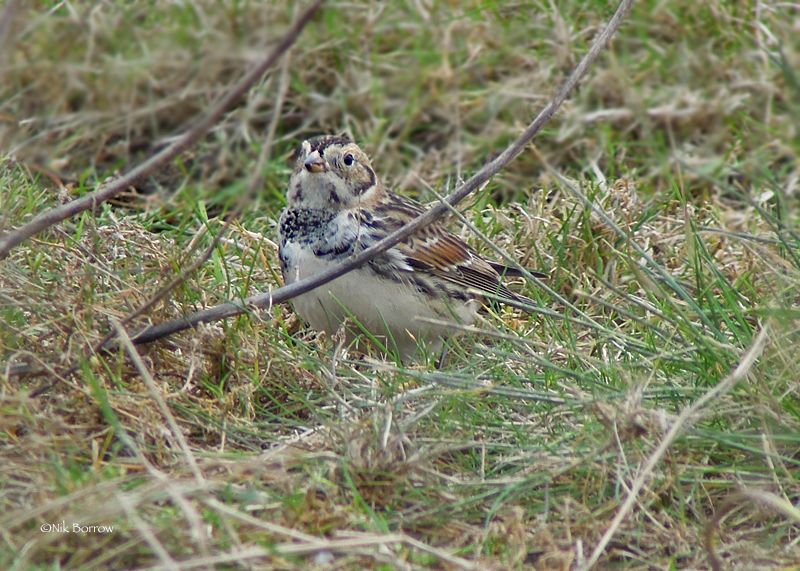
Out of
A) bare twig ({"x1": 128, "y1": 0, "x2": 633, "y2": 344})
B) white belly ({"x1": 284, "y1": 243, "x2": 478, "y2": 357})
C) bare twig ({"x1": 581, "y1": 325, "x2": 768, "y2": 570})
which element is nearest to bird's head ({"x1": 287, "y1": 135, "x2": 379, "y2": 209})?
white belly ({"x1": 284, "y1": 243, "x2": 478, "y2": 357})

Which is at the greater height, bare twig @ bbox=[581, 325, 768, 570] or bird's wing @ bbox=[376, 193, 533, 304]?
bare twig @ bbox=[581, 325, 768, 570]

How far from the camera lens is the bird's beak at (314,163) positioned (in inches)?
191

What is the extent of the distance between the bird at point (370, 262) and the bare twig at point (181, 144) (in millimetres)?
943

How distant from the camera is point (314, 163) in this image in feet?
15.9

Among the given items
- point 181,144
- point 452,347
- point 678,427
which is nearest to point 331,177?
point 452,347

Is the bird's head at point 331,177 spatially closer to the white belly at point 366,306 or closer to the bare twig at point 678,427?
the white belly at point 366,306

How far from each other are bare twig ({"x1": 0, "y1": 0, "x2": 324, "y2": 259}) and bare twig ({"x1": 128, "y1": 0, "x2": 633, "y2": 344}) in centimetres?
45

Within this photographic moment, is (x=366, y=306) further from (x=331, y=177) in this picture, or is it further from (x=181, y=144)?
(x=181, y=144)

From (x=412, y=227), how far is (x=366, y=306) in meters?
0.56

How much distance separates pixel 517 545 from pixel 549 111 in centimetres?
138

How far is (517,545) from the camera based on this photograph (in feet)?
10.6

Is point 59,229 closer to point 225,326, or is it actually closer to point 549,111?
point 225,326

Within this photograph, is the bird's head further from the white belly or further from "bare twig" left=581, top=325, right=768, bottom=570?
"bare twig" left=581, top=325, right=768, bottom=570

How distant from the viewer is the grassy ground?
3.27 meters
